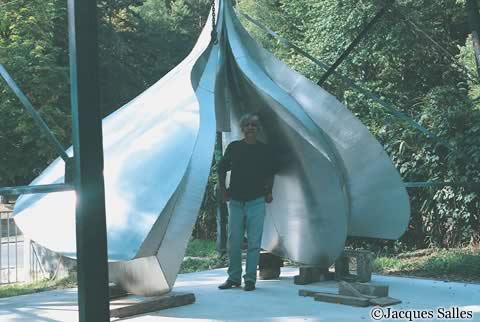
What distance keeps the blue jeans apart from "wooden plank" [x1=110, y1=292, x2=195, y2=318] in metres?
0.83

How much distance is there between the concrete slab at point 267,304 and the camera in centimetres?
553

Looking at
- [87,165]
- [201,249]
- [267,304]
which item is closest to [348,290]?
[267,304]

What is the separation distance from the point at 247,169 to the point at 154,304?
1705mm

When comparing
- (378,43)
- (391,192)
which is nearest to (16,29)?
(378,43)

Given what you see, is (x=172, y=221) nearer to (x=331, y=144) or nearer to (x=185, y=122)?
(x=185, y=122)

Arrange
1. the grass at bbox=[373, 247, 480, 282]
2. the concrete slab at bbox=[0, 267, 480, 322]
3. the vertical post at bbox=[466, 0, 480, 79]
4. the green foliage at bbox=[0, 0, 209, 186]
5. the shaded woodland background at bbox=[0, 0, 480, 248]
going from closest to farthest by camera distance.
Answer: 1. the concrete slab at bbox=[0, 267, 480, 322]
2. the grass at bbox=[373, 247, 480, 282]
3. the vertical post at bbox=[466, 0, 480, 79]
4. the shaded woodland background at bbox=[0, 0, 480, 248]
5. the green foliage at bbox=[0, 0, 209, 186]

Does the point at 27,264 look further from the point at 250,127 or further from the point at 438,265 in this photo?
the point at 438,265

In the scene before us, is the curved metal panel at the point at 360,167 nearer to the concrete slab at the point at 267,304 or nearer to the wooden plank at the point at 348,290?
the concrete slab at the point at 267,304

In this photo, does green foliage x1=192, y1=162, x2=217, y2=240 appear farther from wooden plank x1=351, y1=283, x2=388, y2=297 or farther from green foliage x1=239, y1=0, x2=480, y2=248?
wooden plank x1=351, y1=283, x2=388, y2=297

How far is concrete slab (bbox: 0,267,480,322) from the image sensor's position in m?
5.53

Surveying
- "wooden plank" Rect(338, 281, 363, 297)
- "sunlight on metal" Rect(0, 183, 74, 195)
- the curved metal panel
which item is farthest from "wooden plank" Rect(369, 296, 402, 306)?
"sunlight on metal" Rect(0, 183, 74, 195)

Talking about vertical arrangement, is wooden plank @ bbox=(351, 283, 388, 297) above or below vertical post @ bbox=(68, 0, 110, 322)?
below

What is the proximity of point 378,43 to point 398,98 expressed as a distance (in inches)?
51.0

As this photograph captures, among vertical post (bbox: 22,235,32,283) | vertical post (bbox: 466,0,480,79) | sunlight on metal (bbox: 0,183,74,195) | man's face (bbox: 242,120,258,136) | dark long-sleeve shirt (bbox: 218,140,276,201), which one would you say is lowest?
vertical post (bbox: 22,235,32,283)
